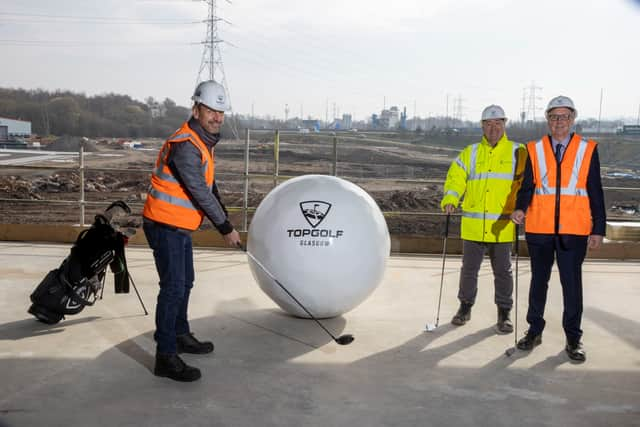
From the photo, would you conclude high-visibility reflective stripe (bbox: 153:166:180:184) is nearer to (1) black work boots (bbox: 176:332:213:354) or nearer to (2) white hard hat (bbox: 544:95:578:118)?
(1) black work boots (bbox: 176:332:213:354)

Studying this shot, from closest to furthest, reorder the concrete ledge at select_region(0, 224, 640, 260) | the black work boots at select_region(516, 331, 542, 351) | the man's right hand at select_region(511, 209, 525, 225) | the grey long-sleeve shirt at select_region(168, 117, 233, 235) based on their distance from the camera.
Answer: the grey long-sleeve shirt at select_region(168, 117, 233, 235) → the man's right hand at select_region(511, 209, 525, 225) → the black work boots at select_region(516, 331, 542, 351) → the concrete ledge at select_region(0, 224, 640, 260)

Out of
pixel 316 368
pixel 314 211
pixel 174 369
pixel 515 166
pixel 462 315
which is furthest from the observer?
pixel 462 315

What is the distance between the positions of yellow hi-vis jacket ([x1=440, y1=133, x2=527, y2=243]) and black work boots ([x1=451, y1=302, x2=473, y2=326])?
0.66 m

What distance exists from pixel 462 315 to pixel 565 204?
1.52 meters

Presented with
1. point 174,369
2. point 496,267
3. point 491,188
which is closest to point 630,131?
point 496,267

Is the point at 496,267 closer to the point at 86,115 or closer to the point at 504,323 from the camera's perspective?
the point at 504,323

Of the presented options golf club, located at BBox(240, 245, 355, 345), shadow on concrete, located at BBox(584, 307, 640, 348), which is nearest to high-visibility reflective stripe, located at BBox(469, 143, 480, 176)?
golf club, located at BBox(240, 245, 355, 345)

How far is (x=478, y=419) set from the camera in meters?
4.00

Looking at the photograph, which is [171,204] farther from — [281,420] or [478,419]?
[478,419]

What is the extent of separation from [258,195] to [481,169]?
18.3 meters

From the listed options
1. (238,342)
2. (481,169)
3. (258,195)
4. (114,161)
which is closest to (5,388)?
(238,342)

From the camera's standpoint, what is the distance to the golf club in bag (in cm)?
561

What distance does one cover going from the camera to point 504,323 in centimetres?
585

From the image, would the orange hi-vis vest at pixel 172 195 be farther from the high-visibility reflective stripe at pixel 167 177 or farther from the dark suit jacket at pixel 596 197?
the dark suit jacket at pixel 596 197
